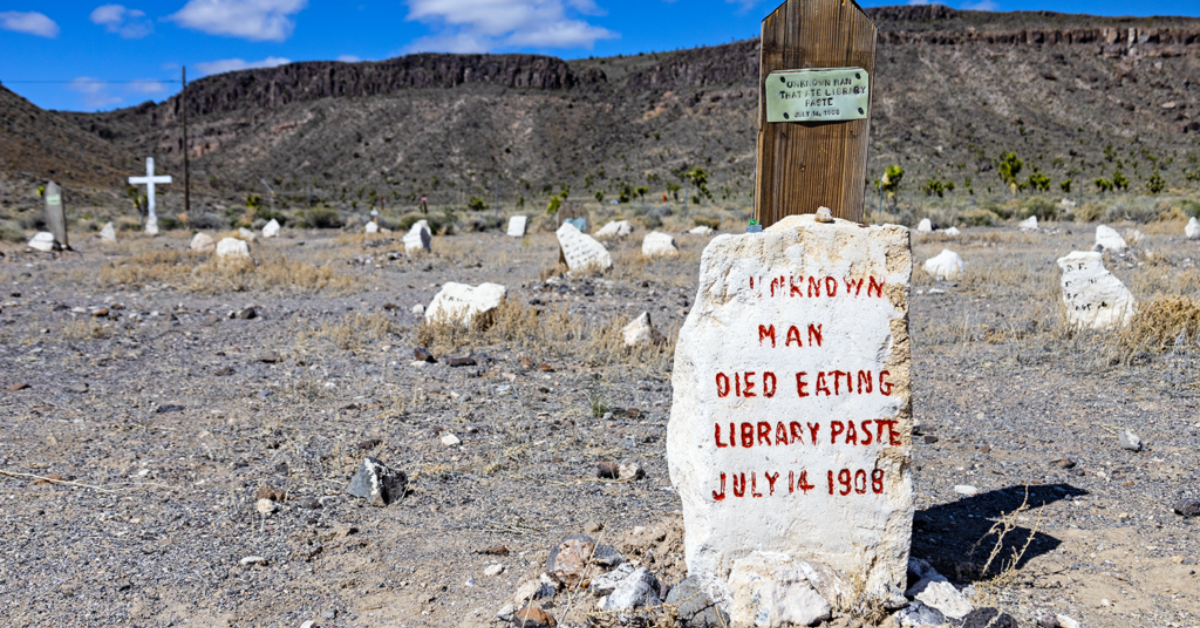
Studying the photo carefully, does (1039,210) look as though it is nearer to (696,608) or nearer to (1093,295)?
(1093,295)

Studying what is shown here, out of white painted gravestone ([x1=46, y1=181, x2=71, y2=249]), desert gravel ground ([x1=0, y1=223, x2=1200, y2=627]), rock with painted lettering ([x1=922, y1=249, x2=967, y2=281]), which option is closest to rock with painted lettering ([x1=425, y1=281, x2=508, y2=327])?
desert gravel ground ([x1=0, y1=223, x2=1200, y2=627])

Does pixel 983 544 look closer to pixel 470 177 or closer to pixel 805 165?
pixel 805 165

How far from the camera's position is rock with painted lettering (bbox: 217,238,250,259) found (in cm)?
1263

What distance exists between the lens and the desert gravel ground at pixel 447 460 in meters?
2.98

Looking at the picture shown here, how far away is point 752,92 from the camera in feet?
208

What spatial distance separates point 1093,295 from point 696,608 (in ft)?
19.2

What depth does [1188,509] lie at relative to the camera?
3521mm

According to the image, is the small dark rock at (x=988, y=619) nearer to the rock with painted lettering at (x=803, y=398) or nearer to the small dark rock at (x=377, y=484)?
the rock with painted lettering at (x=803, y=398)

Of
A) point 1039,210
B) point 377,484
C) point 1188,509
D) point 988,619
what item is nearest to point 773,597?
point 988,619

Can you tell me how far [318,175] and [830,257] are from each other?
6466 cm

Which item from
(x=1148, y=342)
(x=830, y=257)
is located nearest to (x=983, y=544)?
(x=830, y=257)

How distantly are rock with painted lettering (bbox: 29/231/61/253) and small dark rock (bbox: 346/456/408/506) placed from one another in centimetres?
1604

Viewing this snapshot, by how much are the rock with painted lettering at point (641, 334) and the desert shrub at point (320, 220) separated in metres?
22.0

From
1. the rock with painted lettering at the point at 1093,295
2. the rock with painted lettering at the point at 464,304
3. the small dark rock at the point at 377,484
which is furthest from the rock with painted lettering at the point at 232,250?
the rock with painted lettering at the point at 1093,295
